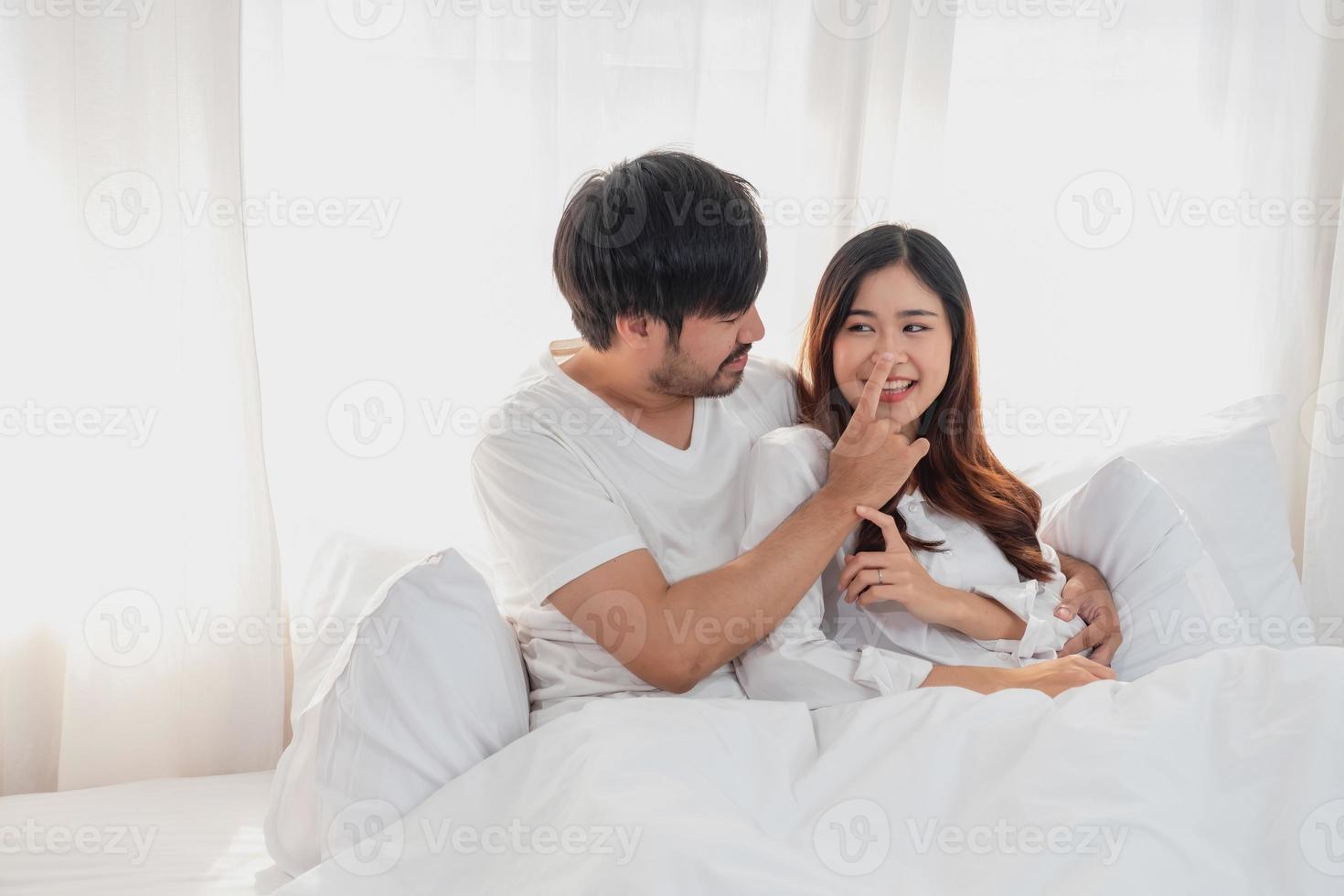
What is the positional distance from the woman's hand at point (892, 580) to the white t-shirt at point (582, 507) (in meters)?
0.21

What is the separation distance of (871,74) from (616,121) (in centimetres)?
53

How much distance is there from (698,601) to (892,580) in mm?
296

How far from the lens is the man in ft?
4.83

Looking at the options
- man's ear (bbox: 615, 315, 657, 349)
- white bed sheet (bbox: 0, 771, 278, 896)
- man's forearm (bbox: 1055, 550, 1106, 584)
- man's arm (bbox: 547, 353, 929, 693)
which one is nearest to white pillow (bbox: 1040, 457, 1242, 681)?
man's forearm (bbox: 1055, 550, 1106, 584)

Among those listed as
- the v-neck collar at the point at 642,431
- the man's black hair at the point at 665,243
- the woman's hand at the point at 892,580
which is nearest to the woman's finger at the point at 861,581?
the woman's hand at the point at 892,580

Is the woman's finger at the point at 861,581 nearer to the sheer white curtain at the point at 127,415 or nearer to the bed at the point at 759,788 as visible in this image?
the bed at the point at 759,788

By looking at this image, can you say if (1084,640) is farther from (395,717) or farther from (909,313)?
(395,717)

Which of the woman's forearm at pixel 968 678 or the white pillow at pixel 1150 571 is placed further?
the white pillow at pixel 1150 571

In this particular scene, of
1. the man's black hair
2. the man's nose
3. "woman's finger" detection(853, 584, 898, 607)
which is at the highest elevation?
Result: the man's black hair

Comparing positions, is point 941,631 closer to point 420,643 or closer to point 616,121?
point 420,643

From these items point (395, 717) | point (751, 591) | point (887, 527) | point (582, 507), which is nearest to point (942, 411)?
point (887, 527)

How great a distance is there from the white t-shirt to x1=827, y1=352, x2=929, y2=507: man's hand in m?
0.20

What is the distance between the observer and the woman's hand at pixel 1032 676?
1.47m

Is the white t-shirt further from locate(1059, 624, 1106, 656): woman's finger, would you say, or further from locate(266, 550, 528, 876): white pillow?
locate(1059, 624, 1106, 656): woman's finger
